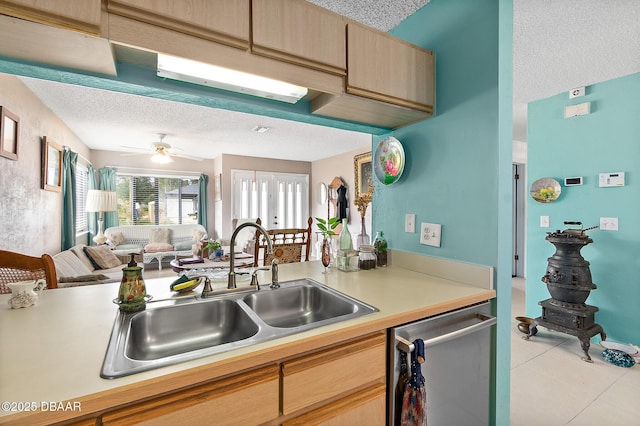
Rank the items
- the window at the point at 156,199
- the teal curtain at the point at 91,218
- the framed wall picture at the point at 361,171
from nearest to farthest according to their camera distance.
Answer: the teal curtain at the point at 91,218 → the framed wall picture at the point at 361,171 → the window at the point at 156,199

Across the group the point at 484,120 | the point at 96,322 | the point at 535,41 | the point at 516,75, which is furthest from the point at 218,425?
the point at 516,75

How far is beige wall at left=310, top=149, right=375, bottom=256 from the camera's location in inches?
230

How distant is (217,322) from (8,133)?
276 centimetres

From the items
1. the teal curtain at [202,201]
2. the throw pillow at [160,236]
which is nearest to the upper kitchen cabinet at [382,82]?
the throw pillow at [160,236]

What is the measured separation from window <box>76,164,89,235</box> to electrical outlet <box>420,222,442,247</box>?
5409 millimetres

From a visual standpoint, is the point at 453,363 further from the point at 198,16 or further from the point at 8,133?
the point at 8,133

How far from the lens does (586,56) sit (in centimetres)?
229

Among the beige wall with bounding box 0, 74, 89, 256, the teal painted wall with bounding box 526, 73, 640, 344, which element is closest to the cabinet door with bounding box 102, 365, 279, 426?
the beige wall with bounding box 0, 74, 89, 256

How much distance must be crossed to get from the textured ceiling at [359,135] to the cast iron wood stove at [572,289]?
1.37 meters

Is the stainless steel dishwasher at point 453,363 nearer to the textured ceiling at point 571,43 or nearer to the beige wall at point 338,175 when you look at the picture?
the textured ceiling at point 571,43

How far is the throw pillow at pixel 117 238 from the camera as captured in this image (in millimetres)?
5381

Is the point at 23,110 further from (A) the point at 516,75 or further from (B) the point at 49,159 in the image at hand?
(A) the point at 516,75

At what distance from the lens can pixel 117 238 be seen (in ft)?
17.9

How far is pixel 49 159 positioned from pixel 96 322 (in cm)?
350
